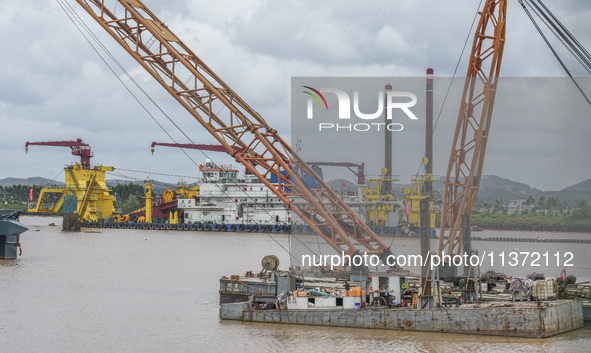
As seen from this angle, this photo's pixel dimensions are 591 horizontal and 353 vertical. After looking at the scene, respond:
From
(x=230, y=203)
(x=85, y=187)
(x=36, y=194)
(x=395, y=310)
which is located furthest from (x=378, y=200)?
(x=36, y=194)

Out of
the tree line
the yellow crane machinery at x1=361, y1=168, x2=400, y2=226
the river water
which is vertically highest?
the tree line

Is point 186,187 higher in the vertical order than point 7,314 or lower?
higher

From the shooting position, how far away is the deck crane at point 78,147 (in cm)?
8881

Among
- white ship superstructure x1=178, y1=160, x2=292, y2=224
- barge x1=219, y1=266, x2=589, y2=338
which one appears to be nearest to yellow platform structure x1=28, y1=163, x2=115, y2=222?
white ship superstructure x1=178, y1=160, x2=292, y2=224

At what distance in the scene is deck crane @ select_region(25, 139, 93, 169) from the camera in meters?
88.8

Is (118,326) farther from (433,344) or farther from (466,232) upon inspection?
(466,232)

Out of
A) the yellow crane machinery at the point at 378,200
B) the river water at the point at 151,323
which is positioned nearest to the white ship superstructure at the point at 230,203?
the yellow crane machinery at the point at 378,200

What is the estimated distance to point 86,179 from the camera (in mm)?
87938

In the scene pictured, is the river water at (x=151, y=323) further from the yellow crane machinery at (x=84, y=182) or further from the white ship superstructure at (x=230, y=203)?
the yellow crane machinery at (x=84, y=182)

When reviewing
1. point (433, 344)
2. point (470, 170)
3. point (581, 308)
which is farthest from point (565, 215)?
point (433, 344)

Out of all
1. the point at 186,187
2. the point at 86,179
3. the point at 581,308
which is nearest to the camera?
the point at 581,308

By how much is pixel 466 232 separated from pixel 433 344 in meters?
9.00

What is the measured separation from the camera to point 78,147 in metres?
90.4

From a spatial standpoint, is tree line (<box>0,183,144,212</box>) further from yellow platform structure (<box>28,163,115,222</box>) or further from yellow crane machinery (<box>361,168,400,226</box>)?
yellow crane machinery (<box>361,168,400,226</box>)
